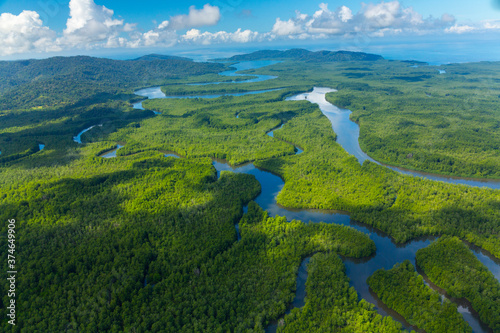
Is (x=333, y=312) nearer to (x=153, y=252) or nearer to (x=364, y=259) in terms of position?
(x=364, y=259)

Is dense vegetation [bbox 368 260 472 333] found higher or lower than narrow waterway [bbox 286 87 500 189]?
lower

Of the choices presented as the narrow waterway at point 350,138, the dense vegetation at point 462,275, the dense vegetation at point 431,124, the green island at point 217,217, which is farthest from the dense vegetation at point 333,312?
the dense vegetation at point 431,124

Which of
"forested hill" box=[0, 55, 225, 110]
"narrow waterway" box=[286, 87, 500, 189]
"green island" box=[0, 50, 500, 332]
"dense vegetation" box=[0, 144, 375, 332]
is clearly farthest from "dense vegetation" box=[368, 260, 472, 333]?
"forested hill" box=[0, 55, 225, 110]

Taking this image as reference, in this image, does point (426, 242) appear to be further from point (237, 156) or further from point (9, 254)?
point (9, 254)

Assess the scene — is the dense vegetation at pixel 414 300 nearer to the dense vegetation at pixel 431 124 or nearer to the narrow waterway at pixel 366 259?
the narrow waterway at pixel 366 259

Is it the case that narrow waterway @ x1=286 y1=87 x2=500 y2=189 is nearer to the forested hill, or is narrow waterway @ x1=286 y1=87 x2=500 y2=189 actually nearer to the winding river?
the winding river

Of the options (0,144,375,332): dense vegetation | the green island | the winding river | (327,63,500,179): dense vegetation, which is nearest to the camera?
(0,144,375,332): dense vegetation

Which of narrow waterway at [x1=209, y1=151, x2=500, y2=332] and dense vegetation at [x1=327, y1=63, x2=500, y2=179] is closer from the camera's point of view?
narrow waterway at [x1=209, y1=151, x2=500, y2=332]
